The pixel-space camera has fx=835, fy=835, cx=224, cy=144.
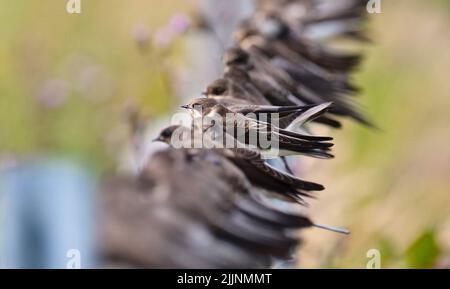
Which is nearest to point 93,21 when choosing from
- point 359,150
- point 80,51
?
point 80,51

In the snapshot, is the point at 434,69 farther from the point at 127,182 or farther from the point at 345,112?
the point at 345,112

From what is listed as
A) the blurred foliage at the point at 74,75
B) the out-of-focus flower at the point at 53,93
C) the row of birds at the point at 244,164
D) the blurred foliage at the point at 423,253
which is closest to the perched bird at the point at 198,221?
the row of birds at the point at 244,164

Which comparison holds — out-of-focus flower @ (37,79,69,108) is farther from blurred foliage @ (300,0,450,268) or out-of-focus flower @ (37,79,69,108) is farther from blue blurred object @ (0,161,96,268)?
blurred foliage @ (300,0,450,268)

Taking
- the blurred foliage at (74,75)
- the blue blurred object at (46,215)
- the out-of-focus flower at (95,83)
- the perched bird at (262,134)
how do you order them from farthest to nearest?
the out-of-focus flower at (95,83) → the blurred foliage at (74,75) → the blue blurred object at (46,215) → the perched bird at (262,134)

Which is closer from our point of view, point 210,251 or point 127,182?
point 210,251

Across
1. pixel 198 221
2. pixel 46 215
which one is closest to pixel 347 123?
pixel 46 215

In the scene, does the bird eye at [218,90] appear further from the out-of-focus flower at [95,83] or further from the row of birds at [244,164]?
the out-of-focus flower at [95,83]

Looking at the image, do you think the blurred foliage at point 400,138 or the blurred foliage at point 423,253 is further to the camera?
the blurred foliage at point 400,138

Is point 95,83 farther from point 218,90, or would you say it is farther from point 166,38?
point 218,90
